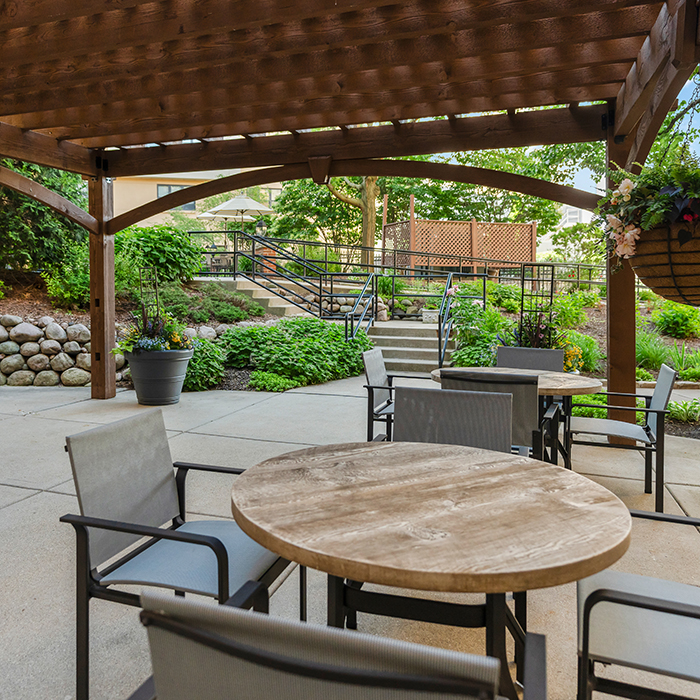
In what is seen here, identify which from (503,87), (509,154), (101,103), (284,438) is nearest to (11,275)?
(101,103)

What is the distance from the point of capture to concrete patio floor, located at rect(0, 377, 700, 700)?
2.00m

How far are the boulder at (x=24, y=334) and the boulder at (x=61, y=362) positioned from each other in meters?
0.40

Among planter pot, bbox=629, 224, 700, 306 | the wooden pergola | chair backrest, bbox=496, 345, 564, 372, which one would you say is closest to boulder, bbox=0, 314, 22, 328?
the wooden pergola

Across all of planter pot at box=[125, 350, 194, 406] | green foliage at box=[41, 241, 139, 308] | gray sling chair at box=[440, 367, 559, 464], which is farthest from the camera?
green foliage at box=[41, 241, 139, 308]

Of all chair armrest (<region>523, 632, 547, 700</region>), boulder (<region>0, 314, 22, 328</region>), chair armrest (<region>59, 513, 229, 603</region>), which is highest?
boulder (<region>0, 314, 22, 328</region>)

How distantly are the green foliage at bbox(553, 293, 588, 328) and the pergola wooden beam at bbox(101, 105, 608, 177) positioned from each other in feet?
14.5

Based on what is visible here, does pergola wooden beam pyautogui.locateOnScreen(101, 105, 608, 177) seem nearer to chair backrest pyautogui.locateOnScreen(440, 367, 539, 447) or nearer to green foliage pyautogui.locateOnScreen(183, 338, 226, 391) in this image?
green foliage pyautogui.locateOnScreen(183, 338, 226, 391)

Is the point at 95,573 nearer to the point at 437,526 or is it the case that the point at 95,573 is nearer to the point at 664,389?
the point at 437,526

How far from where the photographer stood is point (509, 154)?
16.5 meters

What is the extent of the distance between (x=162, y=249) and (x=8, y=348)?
3.06 metres

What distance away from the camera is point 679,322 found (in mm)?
9633

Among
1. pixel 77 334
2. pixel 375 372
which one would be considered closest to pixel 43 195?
pixel 77 334

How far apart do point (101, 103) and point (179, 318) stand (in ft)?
15.6

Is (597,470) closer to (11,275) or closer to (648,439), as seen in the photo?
(648,439)
